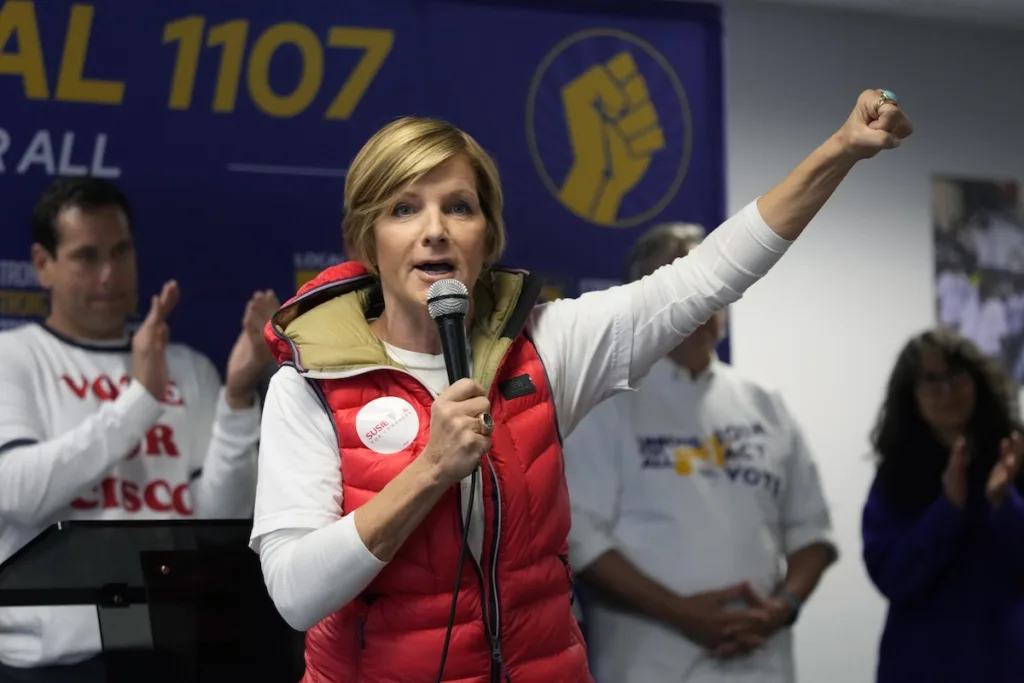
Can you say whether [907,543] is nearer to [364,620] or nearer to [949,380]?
[949,380]

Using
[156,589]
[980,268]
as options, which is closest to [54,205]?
[156,589]

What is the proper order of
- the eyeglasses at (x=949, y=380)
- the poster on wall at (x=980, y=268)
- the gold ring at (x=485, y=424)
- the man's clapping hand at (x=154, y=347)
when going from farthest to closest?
the poster on wall at (x=980, y=268), the eyeglasses at (x=949, y=380), the man's clapping hand at (x=154, y=347), the gold ring at (x=485, y=424)

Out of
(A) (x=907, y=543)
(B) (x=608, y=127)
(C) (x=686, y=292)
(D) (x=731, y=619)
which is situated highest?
(B) (x=608, y=127)

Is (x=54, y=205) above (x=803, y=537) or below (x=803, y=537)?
above

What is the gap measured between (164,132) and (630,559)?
142 cm

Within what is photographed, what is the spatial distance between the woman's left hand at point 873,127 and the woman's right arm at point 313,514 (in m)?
0.65

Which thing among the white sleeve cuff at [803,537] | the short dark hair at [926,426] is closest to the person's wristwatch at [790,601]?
the white sleeve cuff at [803,537]

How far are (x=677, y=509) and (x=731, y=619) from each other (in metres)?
0.28

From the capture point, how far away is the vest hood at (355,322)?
1.54m

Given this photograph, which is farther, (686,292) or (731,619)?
(731,619)

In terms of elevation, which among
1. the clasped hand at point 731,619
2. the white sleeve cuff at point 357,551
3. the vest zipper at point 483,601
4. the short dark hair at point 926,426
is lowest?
the clasped hand at point 731,619

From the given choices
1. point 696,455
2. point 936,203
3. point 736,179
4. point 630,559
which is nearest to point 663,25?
point 696,455

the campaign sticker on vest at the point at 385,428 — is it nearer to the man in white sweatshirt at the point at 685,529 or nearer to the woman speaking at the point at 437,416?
the woman speaking at the point at 437,416

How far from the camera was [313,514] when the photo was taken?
149 centimetres
